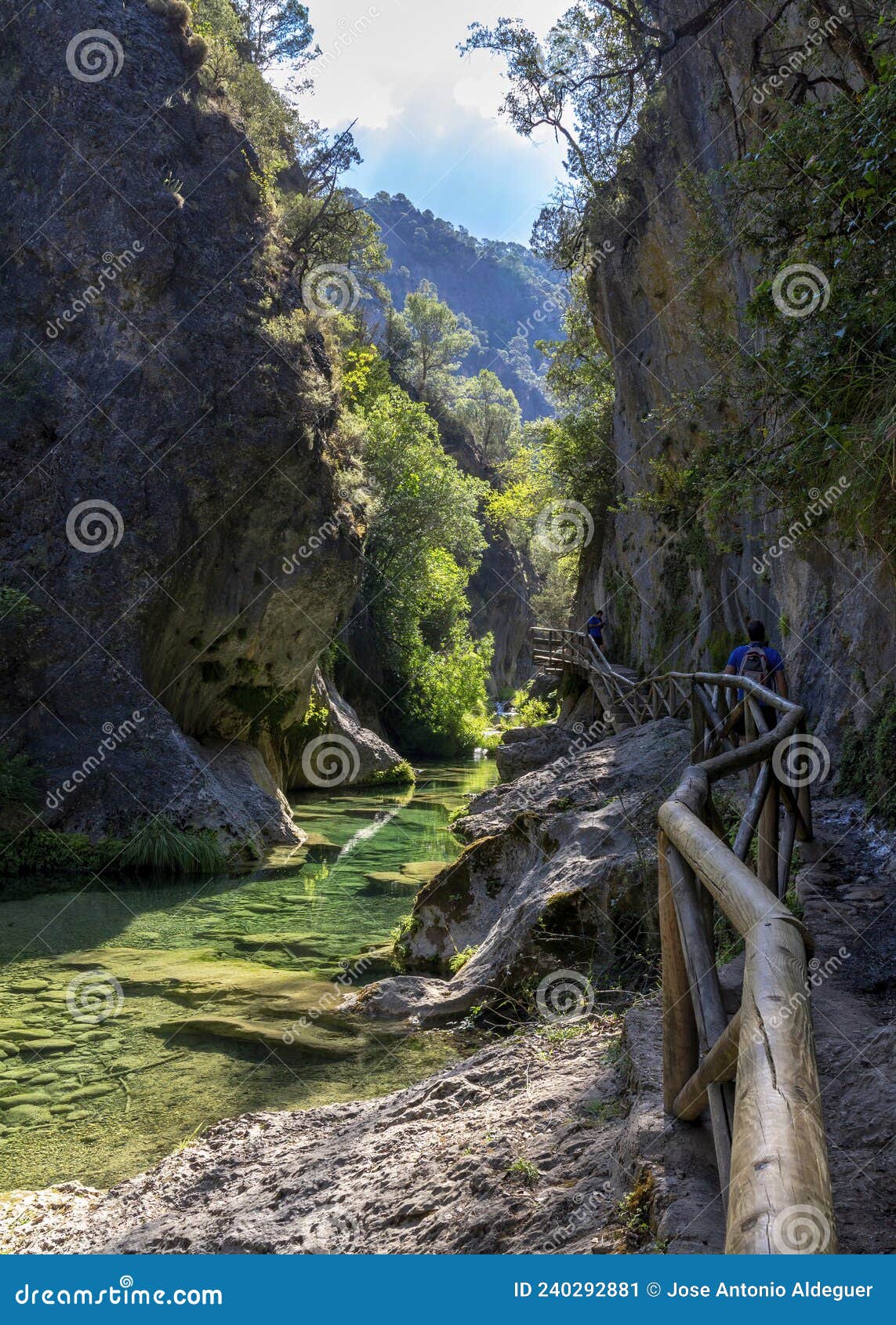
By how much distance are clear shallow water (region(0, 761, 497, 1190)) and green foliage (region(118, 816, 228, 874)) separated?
51cm

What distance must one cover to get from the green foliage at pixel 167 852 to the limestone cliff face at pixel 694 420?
9360 mm

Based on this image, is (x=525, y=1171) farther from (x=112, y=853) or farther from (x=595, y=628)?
(x=595, y=628)

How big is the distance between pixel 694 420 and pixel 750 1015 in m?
16.0

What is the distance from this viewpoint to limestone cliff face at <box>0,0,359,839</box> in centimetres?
1599

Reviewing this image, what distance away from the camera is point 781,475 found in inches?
272

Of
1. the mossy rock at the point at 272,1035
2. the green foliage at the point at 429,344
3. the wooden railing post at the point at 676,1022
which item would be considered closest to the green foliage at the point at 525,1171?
the wooden railing post at the point at 676,1022

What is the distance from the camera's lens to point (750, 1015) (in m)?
1.93

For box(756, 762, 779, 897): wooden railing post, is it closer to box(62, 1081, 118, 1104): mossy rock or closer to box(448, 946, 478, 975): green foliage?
box(448, 946, 478, 975): green foliage

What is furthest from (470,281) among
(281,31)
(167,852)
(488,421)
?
(167,852)

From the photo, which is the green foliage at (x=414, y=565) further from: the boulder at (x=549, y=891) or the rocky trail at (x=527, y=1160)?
the rocky trail at (x=527, y=1160)

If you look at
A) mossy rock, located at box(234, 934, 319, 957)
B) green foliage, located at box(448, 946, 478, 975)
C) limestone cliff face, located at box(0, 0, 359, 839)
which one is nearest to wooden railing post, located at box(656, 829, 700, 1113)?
green foliage, located at box(448, 946, 478, 975)

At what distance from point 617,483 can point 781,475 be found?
2028 centimetres

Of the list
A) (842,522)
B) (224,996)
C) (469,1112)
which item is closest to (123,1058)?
(224,996)

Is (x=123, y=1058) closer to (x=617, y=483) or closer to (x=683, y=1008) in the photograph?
(x=683, y=1008)
